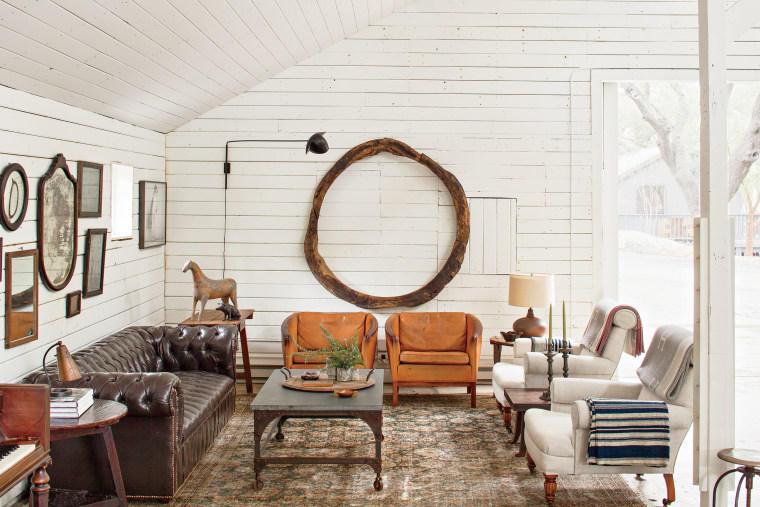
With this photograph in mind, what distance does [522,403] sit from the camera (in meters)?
4.45

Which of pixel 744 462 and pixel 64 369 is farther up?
pixel 64 369

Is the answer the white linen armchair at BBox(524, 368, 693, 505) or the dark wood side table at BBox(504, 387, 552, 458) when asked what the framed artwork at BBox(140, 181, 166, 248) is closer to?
the dark wood side table at BBox(504, 387, 552, 458)

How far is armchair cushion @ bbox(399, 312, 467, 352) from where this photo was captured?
629cm

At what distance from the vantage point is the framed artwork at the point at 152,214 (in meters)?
5.97

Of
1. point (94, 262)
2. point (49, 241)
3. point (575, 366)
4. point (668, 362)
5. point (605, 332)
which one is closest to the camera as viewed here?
point (668, 362)

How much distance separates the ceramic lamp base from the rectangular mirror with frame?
390 centimetres

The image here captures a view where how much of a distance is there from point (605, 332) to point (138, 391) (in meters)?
3.45

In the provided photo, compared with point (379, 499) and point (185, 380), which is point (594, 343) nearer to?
point (379, 499)

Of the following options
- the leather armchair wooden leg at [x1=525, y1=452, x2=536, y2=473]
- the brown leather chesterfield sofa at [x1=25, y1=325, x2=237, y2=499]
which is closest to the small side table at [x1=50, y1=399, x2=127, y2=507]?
the brown leather chesterfield sofa at [x1=25, y1=325, x2=237, y2=499]

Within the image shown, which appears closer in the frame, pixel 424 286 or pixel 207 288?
pixel 207 288

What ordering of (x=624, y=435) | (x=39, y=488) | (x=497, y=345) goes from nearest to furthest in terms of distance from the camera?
(x=39, y=488), (x=624, y=435), (x=497, y=345)

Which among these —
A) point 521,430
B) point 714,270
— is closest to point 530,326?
point 521,430

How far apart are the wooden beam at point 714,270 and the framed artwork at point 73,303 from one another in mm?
3876

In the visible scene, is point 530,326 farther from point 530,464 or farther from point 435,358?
point 530,464
